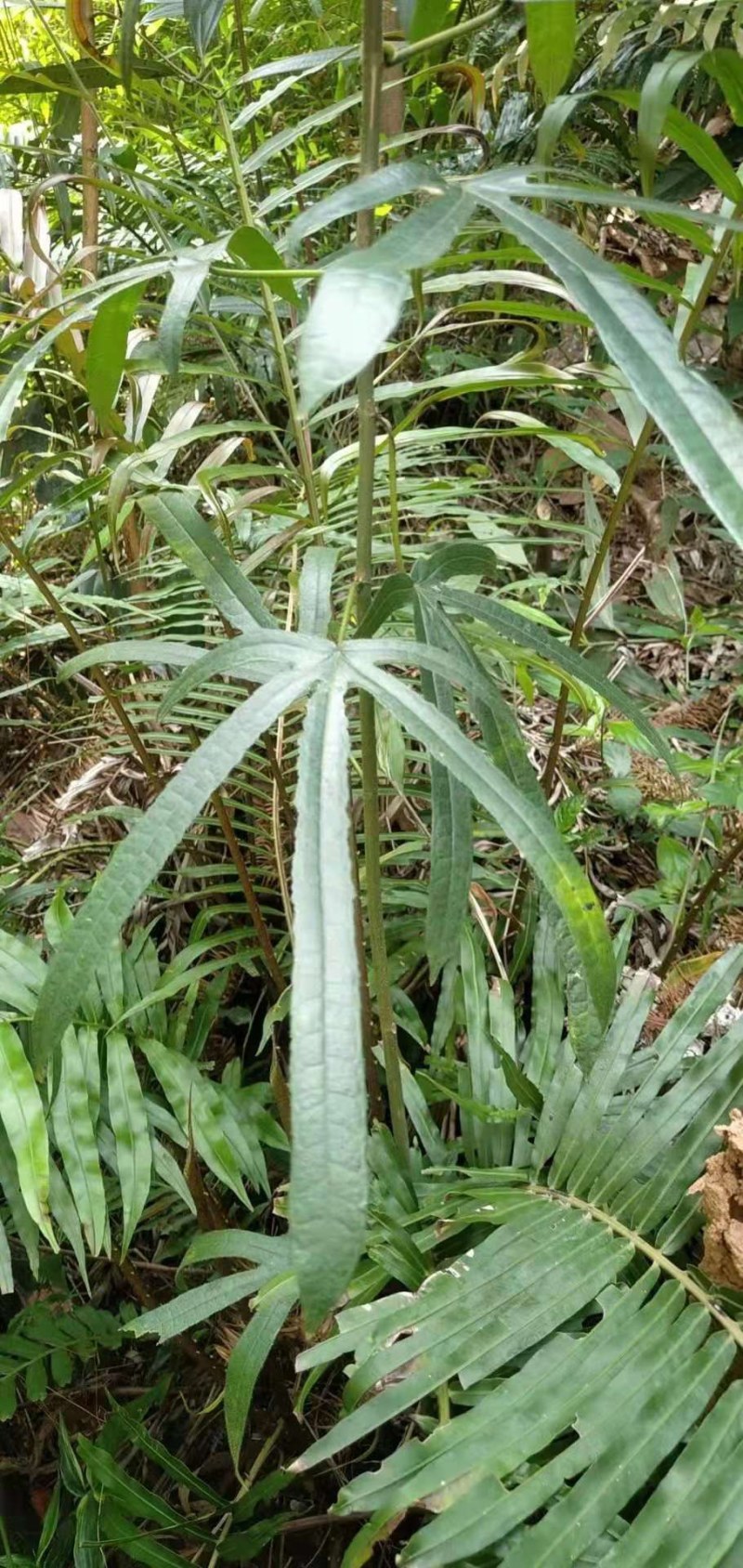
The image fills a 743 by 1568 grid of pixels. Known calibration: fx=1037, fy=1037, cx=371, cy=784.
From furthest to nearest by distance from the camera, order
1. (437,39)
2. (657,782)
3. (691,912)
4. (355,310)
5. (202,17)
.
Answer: (657,782) → (691,912) → (202,17) → (437,39) → (355,310)

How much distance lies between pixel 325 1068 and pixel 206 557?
0.36 metres

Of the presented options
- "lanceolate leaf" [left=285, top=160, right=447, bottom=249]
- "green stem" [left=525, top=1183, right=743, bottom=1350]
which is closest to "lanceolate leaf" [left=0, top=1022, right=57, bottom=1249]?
"green stem" [left=525, top=1183, right=743, bottom=1350]

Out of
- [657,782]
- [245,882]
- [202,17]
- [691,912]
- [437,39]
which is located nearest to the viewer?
[437,39]

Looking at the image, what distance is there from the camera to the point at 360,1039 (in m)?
0.30

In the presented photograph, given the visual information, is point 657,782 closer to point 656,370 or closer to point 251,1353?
point 251,1353

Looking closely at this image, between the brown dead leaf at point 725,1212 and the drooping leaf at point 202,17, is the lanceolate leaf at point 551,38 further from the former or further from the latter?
the brown dead leaf at point 725,1212

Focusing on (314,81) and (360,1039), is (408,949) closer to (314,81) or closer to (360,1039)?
(360,1039)

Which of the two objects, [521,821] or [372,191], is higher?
[372,191]

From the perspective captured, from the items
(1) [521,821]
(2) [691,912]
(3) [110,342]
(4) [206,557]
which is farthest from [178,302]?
(2) [691,912]

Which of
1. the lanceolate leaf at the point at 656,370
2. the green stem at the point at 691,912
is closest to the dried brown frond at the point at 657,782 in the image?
the green stem at the point at 691,912

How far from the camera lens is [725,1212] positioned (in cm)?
58

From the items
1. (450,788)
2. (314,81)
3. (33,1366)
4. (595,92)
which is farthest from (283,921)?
(314,81)

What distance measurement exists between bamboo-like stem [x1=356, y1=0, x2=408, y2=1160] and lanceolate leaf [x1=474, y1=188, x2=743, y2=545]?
0.38ft

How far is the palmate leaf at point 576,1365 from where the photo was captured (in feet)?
1.52
